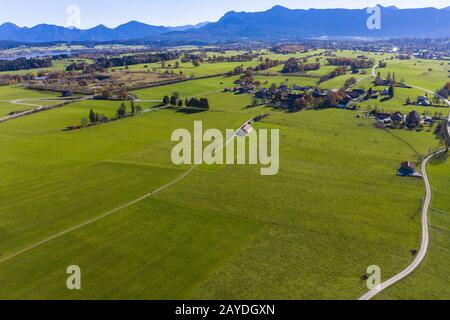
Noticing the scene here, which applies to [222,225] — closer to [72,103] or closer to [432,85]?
[72,103]

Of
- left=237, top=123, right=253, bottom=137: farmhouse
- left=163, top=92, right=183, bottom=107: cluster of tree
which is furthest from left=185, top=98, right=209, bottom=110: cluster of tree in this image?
left=237, top=123, right=253, bottom=137: farmhouse

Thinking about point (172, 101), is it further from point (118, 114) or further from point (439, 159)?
point (439, 159)

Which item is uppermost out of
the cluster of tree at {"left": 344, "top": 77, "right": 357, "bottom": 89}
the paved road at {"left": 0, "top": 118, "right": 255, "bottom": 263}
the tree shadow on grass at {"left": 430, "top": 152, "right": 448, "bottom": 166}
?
the cluster of tree at {"left": 344, "top": 77, "right": 357, "bottom": 89}

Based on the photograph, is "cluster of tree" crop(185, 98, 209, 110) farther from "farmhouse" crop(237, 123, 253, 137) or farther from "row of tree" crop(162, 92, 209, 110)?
"farmhouse" crop(237, 123, 253, 137)

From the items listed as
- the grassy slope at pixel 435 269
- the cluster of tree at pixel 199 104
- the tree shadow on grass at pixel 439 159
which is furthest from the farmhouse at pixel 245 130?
the grassy slope at pixel 435 269

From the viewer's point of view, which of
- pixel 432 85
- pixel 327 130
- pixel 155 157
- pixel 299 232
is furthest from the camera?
pixel 432 85

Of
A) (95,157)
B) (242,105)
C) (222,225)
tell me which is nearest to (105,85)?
(242,105)

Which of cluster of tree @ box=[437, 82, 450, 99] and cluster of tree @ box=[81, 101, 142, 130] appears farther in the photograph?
cluster of tree @ box=[437, 82, 450, 99]

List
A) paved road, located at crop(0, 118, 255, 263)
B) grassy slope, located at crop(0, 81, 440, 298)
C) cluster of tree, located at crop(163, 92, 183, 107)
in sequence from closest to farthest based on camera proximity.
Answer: grassy slope, located at crop(0, 81, 440, 298) → paved road, located at crop(0, 118, 255, 263) → cluster of tree, located at crop(163, 92, 183, 107)
